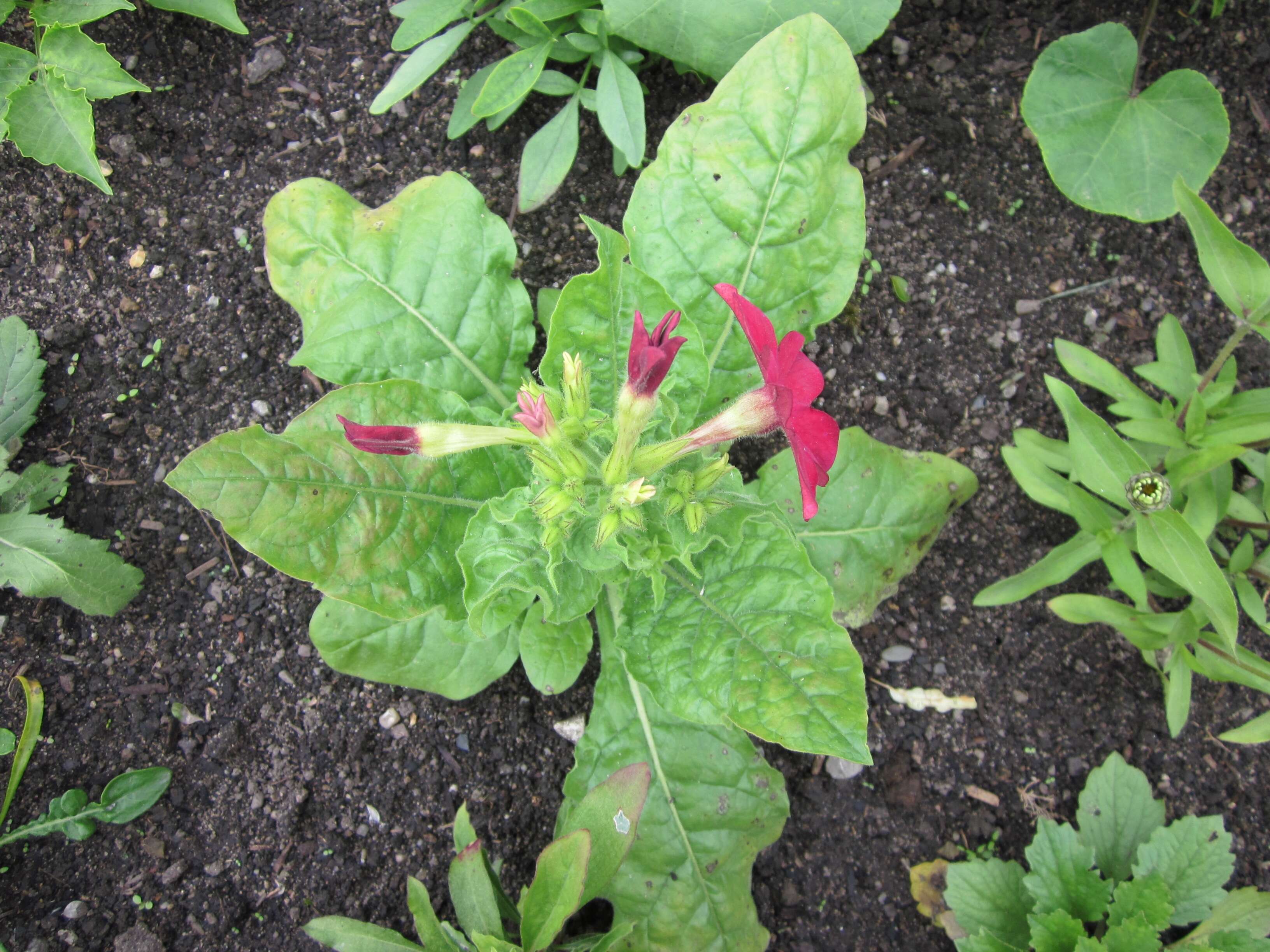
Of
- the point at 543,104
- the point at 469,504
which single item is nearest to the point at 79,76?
the point at 543,104

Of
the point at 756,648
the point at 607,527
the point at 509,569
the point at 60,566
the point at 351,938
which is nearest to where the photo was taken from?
the point at 607,527

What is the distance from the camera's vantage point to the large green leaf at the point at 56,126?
2.72m

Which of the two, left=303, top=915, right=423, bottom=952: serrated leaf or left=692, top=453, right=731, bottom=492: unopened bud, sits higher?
left=692, top=453, right=731, bottom=492: unopened bud

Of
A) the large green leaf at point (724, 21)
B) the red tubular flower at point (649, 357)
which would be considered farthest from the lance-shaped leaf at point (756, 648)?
Result: the large green leaf at point (724, 21)

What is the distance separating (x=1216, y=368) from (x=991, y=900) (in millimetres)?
1954

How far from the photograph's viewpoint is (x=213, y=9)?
287 cm

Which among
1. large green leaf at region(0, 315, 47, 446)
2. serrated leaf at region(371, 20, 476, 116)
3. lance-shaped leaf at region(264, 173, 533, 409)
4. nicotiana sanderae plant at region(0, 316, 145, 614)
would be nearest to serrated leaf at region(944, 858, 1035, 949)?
lance-shaped leaf at region(264, 173, 533, 409)

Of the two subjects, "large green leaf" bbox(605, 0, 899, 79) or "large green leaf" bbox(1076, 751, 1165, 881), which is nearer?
"large green leaf" bbox(605, 0, 899, 79)

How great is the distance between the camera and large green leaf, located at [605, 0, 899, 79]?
Answer: 2.80 m

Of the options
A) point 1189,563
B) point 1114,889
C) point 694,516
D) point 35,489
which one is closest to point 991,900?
point 1114,889

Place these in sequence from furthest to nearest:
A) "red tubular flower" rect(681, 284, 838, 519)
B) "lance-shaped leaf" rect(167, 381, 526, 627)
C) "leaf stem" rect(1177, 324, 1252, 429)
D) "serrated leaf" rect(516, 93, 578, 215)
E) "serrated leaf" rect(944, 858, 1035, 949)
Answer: "serrated leaf" rect(516, 93, 578, 215) < "serrated leaf" rect(944, 858, 1035, 949) < "leaf stem" rect(1177, 324, 1252, 429) < "lance-shaped leaf" rect(167, 381, 526, 627) < "red tubular flower" rect(681, 284, 838, 519)

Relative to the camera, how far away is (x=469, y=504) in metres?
2.50

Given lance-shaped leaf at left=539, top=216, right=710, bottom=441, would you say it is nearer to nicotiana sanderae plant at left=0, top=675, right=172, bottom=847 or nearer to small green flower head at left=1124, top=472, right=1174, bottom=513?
small green flower head at left=1124, top=472, right=1174, bottom=513

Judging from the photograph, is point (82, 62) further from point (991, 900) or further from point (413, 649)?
point (991, 900)
